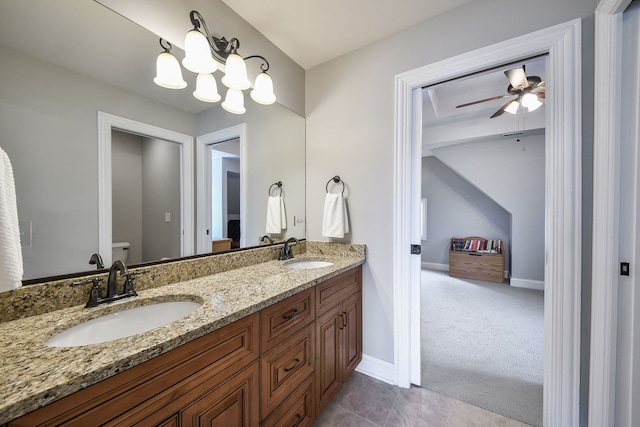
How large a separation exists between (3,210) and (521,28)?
91.3 inches

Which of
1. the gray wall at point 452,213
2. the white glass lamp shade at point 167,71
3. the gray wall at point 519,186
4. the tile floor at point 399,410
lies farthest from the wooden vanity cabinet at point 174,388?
the gray wall at point 452,213

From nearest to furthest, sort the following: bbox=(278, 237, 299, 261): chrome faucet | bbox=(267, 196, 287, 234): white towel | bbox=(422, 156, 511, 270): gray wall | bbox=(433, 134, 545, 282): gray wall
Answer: bbox=(278, 237, 299, 261): chrome faucet → bbox=(267, 196, 287, 234): white towel → bbox=(433, 134, 545, 282): gray wall → bbox=(422, 156, 511, 270): gray wall

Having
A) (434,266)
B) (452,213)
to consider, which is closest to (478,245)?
(452,213)

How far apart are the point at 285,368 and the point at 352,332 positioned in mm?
707

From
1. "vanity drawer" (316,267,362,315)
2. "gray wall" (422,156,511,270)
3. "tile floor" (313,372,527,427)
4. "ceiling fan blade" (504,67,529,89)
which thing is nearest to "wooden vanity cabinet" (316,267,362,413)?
"vanity drawer" (316,267,362,315)

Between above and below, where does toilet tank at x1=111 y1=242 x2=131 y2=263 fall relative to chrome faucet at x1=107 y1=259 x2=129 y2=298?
above

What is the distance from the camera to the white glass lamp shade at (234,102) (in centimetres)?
152

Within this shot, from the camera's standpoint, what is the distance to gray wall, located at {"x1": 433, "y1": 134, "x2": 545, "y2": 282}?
11.5 ft

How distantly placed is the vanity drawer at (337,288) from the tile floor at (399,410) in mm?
637

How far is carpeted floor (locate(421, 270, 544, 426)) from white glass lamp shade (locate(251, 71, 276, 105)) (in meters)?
2.26

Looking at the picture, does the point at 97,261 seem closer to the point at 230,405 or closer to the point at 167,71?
the point at 230,405

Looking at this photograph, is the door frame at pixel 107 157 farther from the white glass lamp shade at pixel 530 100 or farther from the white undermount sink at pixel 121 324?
the white glass lamp shade at pixel 530 100

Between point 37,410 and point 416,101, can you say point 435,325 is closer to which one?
point 416,101

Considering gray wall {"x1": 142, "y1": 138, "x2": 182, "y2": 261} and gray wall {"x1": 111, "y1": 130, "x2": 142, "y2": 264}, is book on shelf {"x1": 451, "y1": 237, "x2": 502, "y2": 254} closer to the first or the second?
gray wall {"x1": 142, "y1": 138, "x2": 182, "y2": 261}
